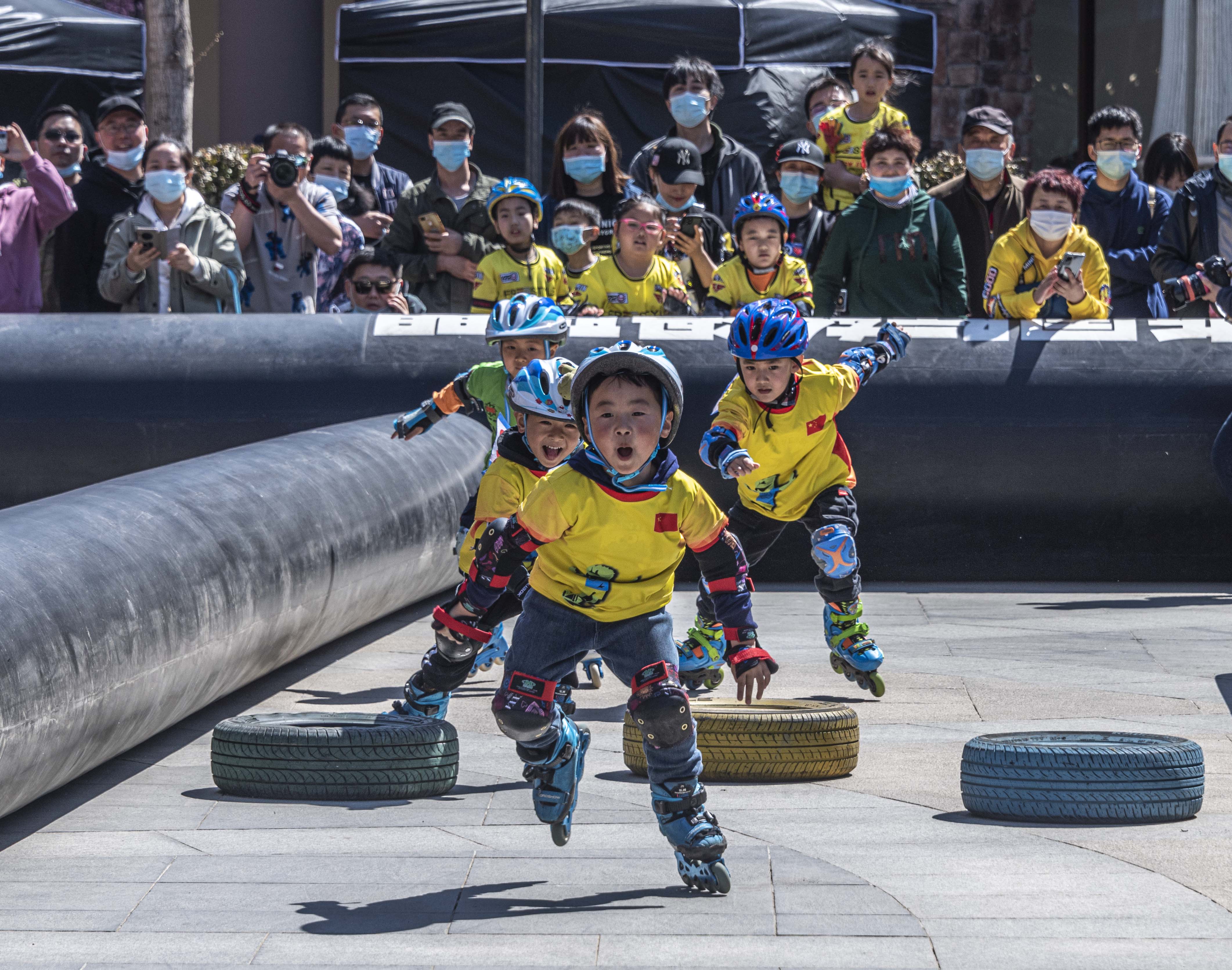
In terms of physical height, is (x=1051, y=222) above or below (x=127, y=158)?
below

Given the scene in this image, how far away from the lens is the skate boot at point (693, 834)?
4785 millimetres

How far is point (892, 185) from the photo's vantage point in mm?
10492

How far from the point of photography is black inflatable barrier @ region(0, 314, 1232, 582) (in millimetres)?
11141

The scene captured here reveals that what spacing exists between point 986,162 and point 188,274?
4.98 m

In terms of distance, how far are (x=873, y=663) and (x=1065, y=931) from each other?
10.5ft

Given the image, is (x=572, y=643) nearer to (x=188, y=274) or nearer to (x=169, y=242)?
(x=169, y=242)

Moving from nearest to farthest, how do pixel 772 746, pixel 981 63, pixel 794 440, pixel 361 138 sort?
pixel 772 746, pixel 794 440, pixel 361 138, pixel 981 63

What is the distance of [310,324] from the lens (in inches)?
461

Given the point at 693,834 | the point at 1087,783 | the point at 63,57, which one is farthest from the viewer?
the point at 63,57

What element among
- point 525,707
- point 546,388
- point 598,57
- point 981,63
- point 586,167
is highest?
point 981,63

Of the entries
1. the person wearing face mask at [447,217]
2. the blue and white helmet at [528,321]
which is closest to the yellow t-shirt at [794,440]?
the blue and white helmet at [528,321]

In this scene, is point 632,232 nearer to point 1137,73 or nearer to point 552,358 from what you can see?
point 552,358

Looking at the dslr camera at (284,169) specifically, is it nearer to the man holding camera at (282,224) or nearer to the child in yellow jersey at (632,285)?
the man holding camera at (282,224)

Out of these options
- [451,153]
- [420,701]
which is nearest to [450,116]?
[451,153]
